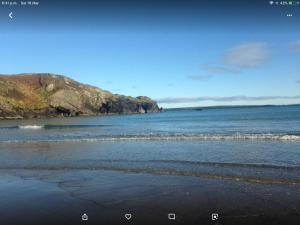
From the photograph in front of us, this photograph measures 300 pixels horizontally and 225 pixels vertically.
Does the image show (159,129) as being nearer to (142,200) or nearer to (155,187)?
(155,187)

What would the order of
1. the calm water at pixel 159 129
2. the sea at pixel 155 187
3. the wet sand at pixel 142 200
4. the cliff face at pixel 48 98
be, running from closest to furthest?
the wet sand at pixel 142 200 < the sea at pixel 155 187 < the calm water at pixel 159 129 < the cliff face at pixel 48 98

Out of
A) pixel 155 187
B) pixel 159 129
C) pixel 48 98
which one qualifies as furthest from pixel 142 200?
pixel 48 98

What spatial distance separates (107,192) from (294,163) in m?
8.83

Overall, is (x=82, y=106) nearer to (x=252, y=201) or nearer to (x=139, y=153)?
(x=139, y=153)

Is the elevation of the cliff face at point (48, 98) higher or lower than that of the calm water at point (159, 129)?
higher

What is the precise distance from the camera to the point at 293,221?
7.89 m

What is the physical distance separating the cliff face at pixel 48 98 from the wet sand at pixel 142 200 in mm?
121994

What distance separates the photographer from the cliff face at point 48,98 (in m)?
134

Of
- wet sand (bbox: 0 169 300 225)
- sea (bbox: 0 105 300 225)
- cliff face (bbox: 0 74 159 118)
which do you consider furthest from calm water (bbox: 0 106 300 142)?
cliff face (bbox: 0 74 159 118)

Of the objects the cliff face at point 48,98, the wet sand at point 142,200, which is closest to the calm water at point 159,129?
the wet sand at point 142,200

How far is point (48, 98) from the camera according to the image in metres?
148

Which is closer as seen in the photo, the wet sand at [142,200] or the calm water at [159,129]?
the wet sand at [142,200]

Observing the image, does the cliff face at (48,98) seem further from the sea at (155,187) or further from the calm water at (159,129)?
the sea at (155,187)

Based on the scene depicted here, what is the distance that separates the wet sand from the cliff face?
12199cm
